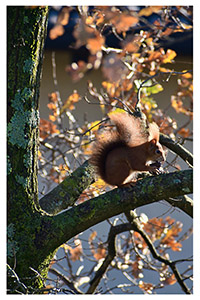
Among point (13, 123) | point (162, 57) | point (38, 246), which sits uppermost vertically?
point (162, 57)

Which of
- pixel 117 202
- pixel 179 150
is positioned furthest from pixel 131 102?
pixel 117 202

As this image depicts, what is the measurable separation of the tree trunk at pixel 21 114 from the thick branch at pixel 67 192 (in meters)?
0.26

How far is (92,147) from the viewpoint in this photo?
1.94 meters

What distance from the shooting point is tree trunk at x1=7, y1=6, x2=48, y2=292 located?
176cm

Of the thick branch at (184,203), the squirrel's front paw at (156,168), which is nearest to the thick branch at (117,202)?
the squirrel's front paw at (156,168)

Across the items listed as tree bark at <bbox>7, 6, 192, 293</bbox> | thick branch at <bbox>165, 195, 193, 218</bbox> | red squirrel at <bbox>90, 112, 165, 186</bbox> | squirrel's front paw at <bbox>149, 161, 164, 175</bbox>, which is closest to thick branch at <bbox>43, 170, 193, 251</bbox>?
tree bark at <bbox>7, 6, 192, 293</bbox>

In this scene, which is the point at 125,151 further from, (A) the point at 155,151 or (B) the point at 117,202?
(B) the point at 117,202

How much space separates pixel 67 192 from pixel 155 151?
491mm

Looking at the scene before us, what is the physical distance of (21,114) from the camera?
1774mm

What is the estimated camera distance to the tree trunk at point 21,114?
1764mm

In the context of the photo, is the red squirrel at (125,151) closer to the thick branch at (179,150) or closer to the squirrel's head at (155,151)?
the squirrel's head at (155,151)
